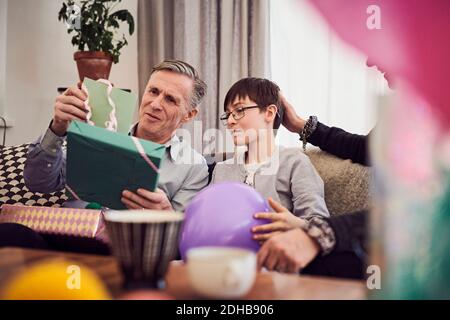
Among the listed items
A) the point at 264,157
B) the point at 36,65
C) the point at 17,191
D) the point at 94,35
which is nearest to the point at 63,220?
the point at 17,191

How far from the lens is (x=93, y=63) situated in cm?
222

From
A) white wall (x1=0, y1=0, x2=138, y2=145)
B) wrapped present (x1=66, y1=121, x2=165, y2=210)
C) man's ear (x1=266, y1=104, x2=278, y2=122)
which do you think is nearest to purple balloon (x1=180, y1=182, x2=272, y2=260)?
wrapped present (x1=66, y1=121, x2=165, y2=210)

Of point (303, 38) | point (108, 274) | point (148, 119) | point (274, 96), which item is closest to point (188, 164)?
point (148, 119)

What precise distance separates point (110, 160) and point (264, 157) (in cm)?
65

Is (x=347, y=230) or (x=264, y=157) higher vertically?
(x=264, y=157)

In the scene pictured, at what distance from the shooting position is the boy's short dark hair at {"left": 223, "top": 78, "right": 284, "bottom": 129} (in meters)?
1.38

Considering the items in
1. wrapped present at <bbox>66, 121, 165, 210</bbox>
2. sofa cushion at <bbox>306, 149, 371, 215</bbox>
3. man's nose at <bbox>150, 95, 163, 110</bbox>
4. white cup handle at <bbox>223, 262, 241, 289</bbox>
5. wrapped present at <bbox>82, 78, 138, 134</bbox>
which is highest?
man's nose at <bbox>150, 95, 163, 110</bbox>

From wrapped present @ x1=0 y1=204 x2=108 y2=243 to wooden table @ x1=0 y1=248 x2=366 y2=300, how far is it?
53 centimetres

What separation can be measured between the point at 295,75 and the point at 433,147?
1657mm

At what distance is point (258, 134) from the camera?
1.37 metres

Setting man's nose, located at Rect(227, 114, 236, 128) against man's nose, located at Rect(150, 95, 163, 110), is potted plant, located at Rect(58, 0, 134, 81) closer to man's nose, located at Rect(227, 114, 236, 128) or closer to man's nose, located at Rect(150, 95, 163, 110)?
man's nose, located at Rect(150, 95, 163, 110)

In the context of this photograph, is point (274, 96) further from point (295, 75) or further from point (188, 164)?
point (295, 75)

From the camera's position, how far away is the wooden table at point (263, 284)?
0.52m

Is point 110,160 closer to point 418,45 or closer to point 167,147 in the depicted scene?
point 418,45
